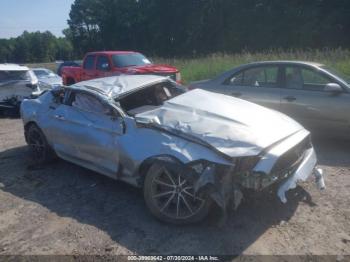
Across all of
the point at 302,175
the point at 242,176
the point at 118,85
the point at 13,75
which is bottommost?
the point at 302,175

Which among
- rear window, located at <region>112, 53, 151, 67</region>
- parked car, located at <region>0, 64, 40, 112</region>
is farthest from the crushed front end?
parked car, located at <region>0, 64, 40, 112</region>

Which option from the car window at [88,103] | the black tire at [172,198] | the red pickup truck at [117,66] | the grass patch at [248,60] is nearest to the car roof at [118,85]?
the car window at [88,103]

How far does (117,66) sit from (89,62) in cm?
144

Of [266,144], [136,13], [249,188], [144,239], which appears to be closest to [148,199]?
[144,239]

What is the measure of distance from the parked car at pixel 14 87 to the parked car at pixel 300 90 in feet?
21.3

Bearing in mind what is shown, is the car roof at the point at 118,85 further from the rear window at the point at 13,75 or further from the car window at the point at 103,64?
the rear window at the point at 13,75

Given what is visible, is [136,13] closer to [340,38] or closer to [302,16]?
[302,16]

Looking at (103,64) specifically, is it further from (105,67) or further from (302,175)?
(302,175)

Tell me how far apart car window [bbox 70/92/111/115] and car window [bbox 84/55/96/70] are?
23.9ft

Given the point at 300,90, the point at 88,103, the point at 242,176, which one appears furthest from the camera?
the point at 300,90

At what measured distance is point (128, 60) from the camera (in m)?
12.4

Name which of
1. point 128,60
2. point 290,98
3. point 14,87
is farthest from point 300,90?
point 14,87

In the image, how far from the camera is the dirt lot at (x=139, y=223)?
12.3ft

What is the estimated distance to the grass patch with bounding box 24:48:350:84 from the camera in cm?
1397
